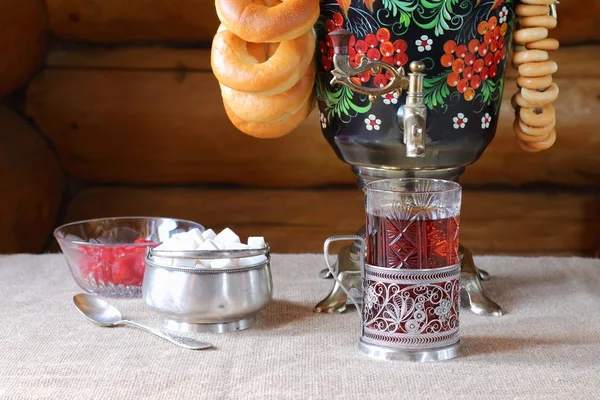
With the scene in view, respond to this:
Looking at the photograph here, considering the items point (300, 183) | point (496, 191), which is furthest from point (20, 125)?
point (496, 191)

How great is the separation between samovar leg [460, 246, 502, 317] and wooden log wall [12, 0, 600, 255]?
606 mm

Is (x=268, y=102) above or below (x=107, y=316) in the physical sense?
above

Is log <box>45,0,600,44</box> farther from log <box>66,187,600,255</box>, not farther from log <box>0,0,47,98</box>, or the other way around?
log <box>66,187,600,255</box>

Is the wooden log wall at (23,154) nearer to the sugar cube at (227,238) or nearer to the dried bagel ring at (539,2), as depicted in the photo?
the sugar cube at (227,238)

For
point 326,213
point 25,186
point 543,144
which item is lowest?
point 326,213

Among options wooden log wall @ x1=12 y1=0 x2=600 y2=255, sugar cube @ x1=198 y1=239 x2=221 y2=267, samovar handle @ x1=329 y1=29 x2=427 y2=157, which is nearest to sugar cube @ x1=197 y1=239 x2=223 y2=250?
sugar cube @ x1=198 y1=239 x2=221 y2=267

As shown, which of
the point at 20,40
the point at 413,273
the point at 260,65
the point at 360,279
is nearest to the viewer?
the point at 413,273

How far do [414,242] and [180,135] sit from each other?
3.00ft

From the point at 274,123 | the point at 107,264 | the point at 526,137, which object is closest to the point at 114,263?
the point at 107,264

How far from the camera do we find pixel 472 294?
43.9 inches

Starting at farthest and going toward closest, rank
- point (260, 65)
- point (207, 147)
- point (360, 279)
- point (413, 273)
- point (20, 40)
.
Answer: point (207, 147) → point (20, 40) → point (360, 279) → point (260, 65) → point (413, 273)

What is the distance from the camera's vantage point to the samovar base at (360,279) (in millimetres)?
1097

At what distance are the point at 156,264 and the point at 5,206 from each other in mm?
742

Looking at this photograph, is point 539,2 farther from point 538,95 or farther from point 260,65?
point 260,65
